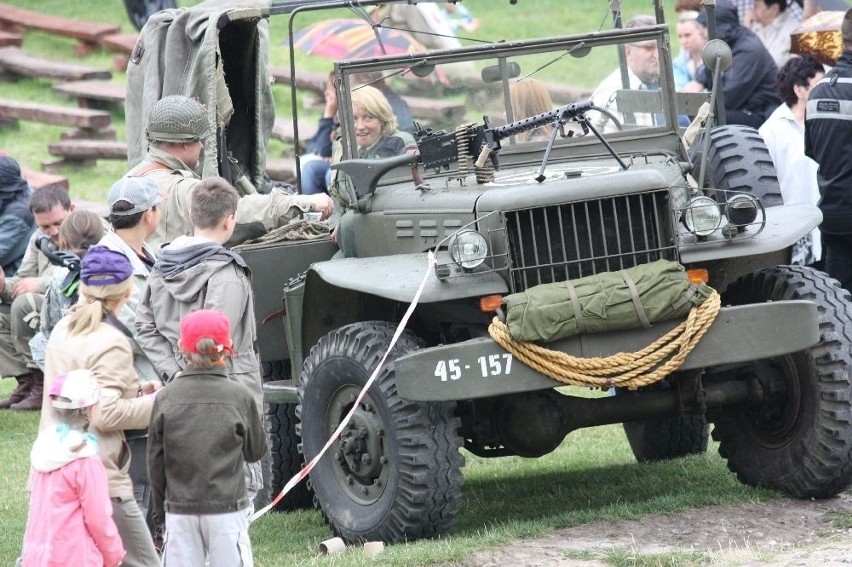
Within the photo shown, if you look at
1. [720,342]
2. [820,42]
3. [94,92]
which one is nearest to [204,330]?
[720,342]

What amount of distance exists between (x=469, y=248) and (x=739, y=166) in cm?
189

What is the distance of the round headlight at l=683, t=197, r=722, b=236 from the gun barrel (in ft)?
2.54

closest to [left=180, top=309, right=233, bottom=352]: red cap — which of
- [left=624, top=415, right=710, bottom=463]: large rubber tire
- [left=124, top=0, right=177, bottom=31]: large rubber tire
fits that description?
[left=624, top=415, right=710, bottom=463]: large rubber tire

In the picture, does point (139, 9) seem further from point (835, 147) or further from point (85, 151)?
point (835, 147)

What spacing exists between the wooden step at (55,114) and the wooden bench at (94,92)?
185mm

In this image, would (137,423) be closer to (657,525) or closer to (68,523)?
(68,523)

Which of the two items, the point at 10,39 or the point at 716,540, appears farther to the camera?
the point at 10,39

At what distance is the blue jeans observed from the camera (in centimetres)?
1259

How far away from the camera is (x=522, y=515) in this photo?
8.13 m

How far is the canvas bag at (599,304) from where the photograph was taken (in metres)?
7.05

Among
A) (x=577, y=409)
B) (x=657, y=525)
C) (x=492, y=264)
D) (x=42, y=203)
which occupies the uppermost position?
(x=42, y=203)

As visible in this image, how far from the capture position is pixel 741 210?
755 cm

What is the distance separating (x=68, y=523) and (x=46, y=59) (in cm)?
1612

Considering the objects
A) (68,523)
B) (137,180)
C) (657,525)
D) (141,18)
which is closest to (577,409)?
(657,525)
